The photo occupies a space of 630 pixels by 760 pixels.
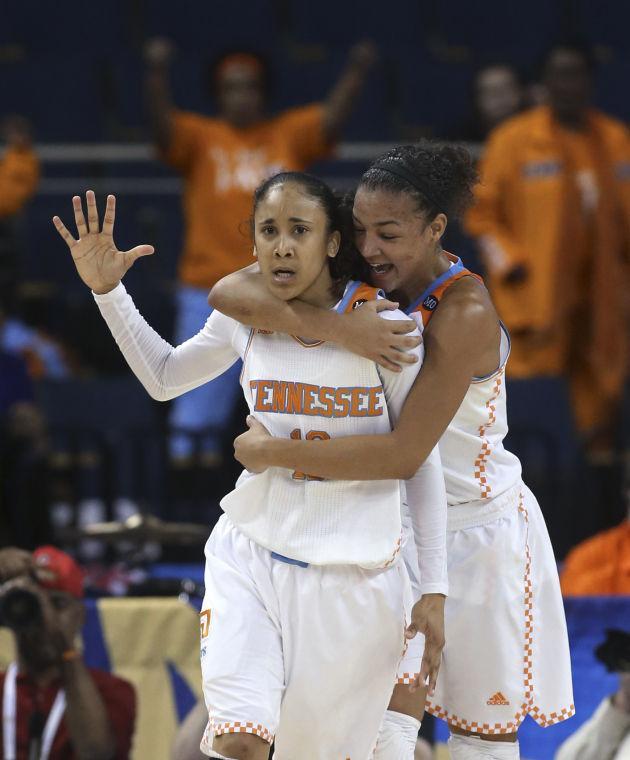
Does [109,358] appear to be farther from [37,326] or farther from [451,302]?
[451,302]

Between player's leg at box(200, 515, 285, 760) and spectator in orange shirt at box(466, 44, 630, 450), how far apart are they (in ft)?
12.3

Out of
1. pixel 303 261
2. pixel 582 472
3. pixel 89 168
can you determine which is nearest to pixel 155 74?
pixel 89 168

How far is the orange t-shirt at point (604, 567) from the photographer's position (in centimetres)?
478

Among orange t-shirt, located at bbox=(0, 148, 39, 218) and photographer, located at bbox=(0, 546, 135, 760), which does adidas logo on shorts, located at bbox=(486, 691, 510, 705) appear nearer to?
photographer, located at bbox=(0, 546, 135, 760)

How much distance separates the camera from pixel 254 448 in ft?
10.1

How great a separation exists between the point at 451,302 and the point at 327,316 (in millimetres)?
299

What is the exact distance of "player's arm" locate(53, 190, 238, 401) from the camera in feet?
10.7

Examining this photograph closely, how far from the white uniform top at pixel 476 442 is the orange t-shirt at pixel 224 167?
3.42m

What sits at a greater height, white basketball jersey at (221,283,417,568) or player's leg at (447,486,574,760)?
white basketball jersey at (221,283,417,568)

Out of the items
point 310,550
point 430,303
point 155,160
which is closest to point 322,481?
point 310,550

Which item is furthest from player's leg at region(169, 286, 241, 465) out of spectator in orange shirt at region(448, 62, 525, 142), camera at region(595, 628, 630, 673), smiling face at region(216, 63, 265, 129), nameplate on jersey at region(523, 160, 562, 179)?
camera at region(595, 628, 630, 673)

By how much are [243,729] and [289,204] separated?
109 centimetres

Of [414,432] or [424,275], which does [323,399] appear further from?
[424,275]

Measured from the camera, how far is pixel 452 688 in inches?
134
